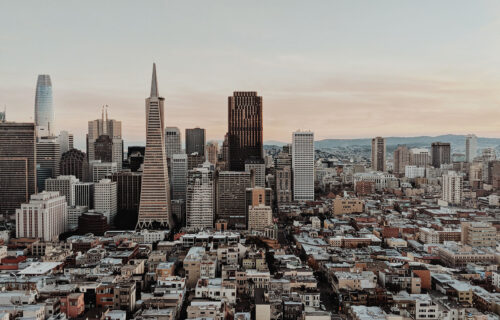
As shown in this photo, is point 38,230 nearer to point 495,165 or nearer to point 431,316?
point 431,316

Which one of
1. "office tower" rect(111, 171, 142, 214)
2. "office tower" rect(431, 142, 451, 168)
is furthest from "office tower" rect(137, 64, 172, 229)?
A: "office tower" rect(431, 142, 451, 168)

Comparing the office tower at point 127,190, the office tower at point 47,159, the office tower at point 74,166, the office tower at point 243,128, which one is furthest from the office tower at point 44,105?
the office tower at point 127,190

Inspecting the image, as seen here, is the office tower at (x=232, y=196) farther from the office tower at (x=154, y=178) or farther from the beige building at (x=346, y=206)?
the beige building at (x=346, y=206)

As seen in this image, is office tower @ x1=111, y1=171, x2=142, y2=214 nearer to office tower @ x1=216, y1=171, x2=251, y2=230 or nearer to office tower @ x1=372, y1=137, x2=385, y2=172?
office tower @ x1=216, y1=171, x2=251, y2=230

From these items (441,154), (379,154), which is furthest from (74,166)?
(441,154)

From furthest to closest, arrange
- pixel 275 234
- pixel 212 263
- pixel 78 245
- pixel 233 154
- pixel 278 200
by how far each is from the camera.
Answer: pixel 233 154 < pixel 278 200 < pixel 275 234 < pixel 78 245 < pixel 212 263

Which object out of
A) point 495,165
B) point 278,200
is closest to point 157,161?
point 278,200
